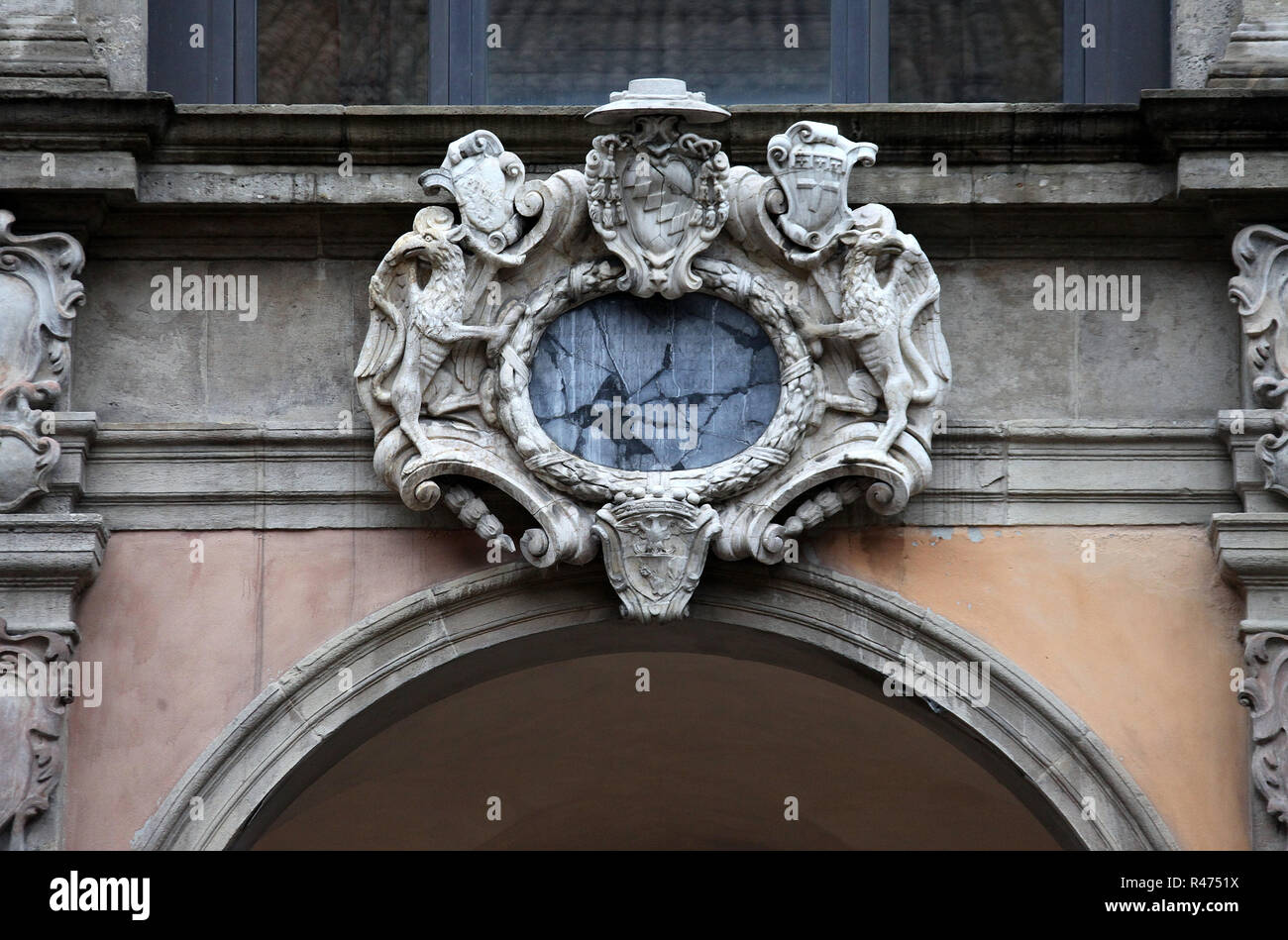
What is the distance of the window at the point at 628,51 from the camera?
30.5 feet

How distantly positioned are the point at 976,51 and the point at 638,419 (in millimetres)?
1790

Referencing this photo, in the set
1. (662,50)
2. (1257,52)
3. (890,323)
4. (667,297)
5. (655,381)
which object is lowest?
(655,381)

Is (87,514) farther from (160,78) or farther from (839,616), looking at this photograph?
(839,616)

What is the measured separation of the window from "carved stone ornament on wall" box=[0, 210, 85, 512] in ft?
2.72

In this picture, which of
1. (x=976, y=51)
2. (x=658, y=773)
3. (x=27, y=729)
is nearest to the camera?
(x=27, y=729)

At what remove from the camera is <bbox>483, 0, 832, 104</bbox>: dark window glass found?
9328 millimetres

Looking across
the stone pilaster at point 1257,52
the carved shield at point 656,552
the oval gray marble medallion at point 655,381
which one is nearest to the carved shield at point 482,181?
the oval gray marble medallion at point 655,381

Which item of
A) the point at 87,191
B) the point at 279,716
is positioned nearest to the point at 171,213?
the point at 87,191

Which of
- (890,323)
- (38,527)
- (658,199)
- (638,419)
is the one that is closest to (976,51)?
(890,323)

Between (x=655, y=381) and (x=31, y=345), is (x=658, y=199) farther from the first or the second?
(x=31, y=345)

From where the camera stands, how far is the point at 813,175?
8578mm

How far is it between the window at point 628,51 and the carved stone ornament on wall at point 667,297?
744mm

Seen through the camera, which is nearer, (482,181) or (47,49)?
(482,181)
